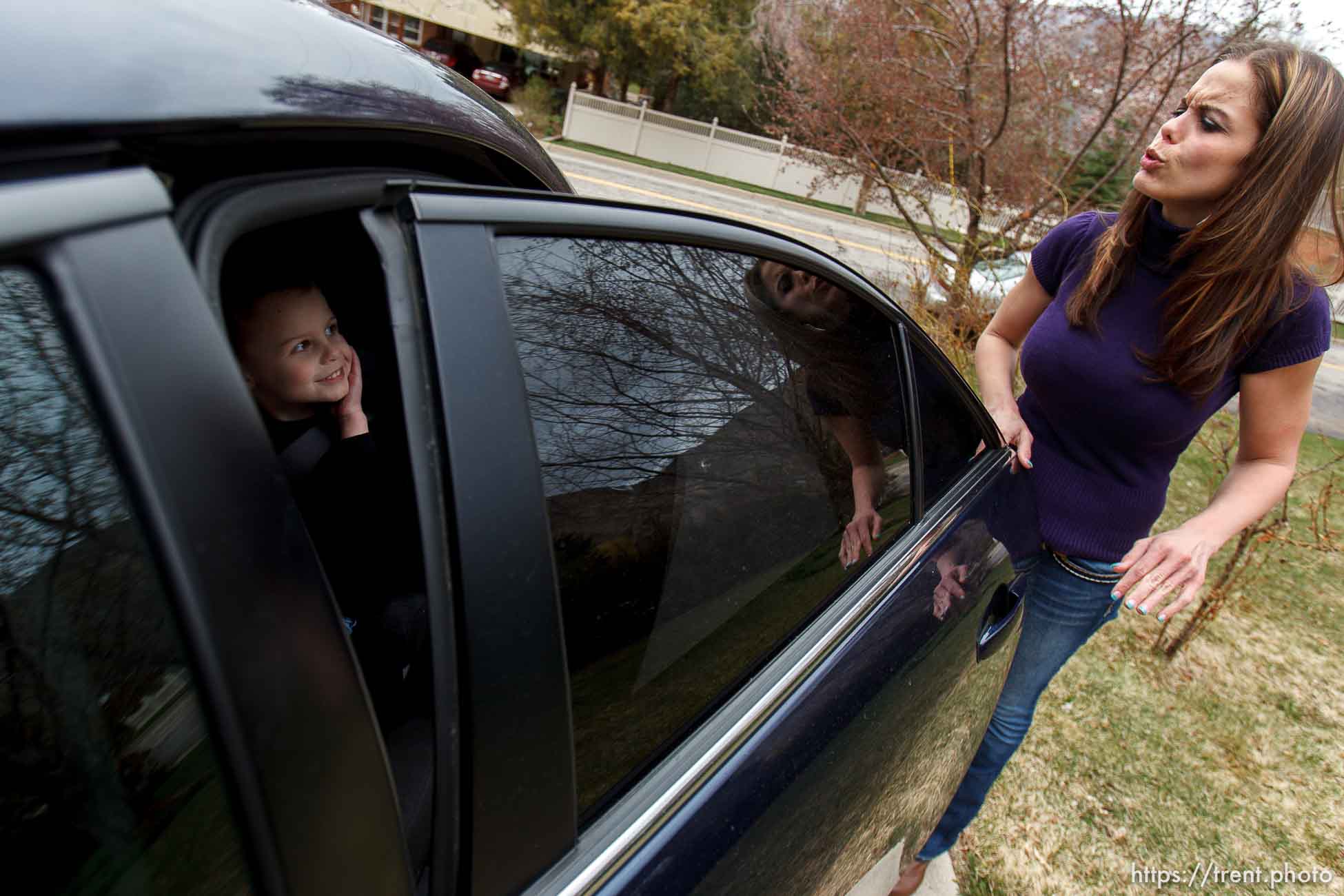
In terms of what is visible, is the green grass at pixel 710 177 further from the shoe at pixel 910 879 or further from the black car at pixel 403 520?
the black car at pixel 403 520

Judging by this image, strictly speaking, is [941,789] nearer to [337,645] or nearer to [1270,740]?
[337,645]

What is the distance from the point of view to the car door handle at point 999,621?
5.77 ft

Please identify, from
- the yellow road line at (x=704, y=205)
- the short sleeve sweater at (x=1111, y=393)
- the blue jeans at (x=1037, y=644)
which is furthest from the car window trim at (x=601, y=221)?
the yellow road line at (x=704, y=205)

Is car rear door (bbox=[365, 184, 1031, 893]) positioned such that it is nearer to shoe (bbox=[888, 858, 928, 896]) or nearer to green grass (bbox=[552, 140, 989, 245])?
shoe (bbox=[888, 858, 928, 896])

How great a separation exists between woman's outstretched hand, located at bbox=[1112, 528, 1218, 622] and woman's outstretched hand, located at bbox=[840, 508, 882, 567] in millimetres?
561

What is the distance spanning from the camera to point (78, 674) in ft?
1.94

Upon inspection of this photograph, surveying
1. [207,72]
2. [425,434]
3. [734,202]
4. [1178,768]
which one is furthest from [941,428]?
[734,202]

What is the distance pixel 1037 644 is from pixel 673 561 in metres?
1.40

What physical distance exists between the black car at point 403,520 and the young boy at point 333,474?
0.04 ft

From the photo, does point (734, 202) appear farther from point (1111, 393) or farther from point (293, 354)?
point (293, 354)

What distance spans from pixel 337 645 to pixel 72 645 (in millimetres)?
171

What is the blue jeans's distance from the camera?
204 centimetres

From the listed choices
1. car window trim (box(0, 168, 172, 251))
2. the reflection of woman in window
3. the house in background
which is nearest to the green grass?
the house in background

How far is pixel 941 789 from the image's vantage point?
6.06ft
